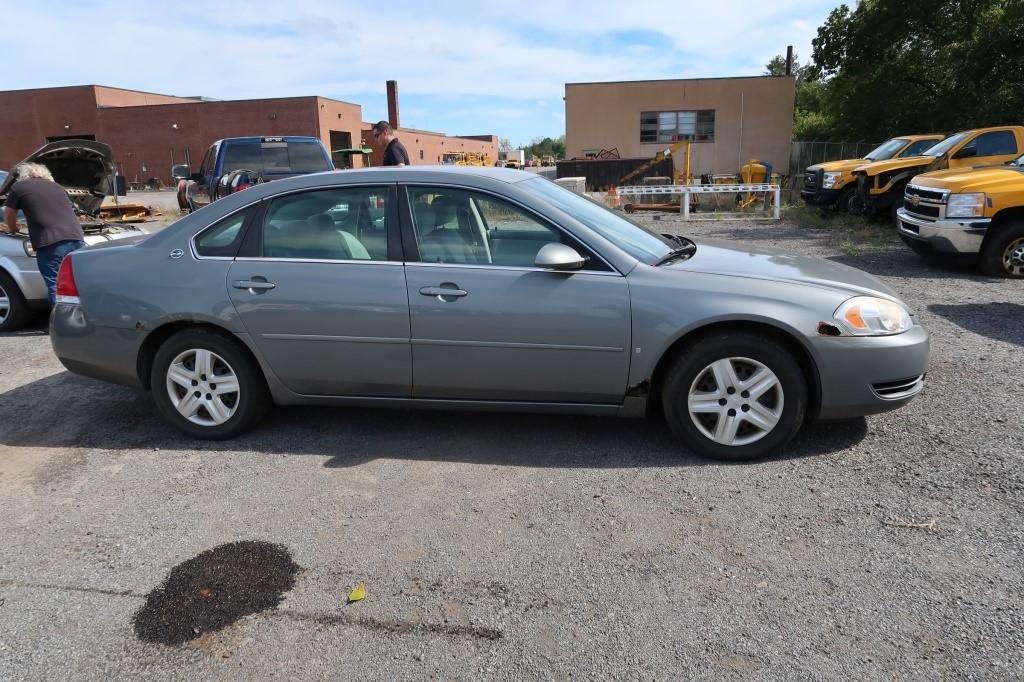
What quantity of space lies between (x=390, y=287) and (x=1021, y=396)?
404 cm

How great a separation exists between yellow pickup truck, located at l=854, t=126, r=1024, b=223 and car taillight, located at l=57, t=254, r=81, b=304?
1344cm

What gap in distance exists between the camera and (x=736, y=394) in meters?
3.94

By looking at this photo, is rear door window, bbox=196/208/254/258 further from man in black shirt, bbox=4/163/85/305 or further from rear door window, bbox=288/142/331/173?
rear door window, bbox=288/142/331/173

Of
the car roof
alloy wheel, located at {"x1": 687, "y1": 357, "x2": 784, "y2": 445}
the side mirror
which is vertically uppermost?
the car roof

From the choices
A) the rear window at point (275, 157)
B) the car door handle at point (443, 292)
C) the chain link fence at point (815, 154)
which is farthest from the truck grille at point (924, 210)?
the chain link fence at point (815, 154)

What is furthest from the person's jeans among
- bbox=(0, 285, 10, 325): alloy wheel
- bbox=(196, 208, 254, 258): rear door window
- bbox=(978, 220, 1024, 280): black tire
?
bbox=(978, 220, 1024, 280): black tire

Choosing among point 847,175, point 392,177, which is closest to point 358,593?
point 392,177

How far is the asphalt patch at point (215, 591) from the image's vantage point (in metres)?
2.80

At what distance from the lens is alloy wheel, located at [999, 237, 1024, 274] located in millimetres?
9039

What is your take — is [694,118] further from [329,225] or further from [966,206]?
[329,225]

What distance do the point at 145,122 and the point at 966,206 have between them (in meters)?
49.3

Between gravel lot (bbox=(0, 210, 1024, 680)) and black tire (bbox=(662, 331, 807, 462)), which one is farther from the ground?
black tire (bbox=(662, 331, 807, 462))

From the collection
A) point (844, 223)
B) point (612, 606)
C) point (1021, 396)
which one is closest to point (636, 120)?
point (844, 223)

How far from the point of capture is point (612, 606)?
2844 millimetres
